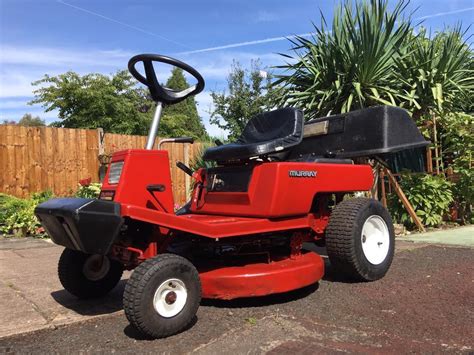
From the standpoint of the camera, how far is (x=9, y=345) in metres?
3.23

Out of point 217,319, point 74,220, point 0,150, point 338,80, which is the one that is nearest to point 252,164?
point 217,319

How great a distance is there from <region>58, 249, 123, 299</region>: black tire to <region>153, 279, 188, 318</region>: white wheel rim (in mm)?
1105

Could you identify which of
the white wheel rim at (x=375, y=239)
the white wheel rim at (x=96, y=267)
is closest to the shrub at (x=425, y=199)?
the white wheel rim at (x=375, y=239)

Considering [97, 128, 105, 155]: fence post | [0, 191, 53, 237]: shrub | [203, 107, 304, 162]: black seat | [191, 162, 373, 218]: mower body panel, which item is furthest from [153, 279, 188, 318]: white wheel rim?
[97, 128, 105, 155]: fence post

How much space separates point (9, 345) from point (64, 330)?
1.27 ft

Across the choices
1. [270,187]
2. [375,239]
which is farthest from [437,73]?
[270,187]

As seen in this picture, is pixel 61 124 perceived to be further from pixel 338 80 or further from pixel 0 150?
pixel 338 80

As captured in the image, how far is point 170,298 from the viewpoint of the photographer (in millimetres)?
3322

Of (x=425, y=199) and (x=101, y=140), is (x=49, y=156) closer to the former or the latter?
(x=101, y=140)

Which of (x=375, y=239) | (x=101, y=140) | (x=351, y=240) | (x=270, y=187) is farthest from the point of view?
(x=101, y=140)

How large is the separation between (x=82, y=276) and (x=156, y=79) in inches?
71.1

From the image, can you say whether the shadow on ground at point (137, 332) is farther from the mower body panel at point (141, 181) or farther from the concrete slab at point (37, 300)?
the mower body panel at point (141, 181)

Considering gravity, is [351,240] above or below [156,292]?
above

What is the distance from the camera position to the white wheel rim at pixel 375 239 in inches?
191
